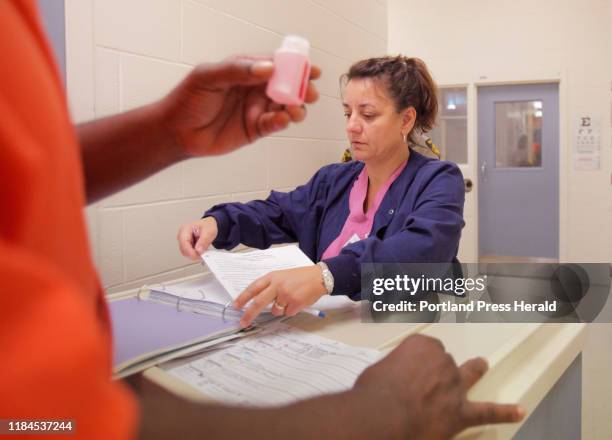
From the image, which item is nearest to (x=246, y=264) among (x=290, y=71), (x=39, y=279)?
(x=290, y=71)

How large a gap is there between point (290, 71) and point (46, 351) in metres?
0.46

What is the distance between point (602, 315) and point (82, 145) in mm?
3533

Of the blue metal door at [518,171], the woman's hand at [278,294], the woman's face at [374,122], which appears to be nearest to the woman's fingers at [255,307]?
the woman's hand at [278,294]

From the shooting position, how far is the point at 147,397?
358 mm

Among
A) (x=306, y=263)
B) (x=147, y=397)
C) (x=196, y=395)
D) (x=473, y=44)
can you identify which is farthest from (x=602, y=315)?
(x=147, y=397)

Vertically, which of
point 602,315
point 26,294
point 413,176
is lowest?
point 602,315

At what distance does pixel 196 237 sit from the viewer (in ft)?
4.53

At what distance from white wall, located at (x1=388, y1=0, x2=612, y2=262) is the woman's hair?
3.19 metres

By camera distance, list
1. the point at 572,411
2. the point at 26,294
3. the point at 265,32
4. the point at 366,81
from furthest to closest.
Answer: the point at 265,32 → the point at 366,81 → the point at 572,411 → the point at 26,294

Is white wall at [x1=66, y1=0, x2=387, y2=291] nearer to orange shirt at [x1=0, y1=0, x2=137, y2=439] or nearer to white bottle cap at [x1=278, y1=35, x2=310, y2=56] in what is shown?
white bottle cap at [x1=278, y1=35, x2=310, y2=56]

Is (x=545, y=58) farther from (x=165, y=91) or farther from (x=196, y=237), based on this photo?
(x=196, y=237)

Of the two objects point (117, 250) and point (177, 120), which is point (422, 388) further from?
point (117, 250)

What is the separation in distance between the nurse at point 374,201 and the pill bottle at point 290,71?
20.0 inches

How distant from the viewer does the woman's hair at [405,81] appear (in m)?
1.62
